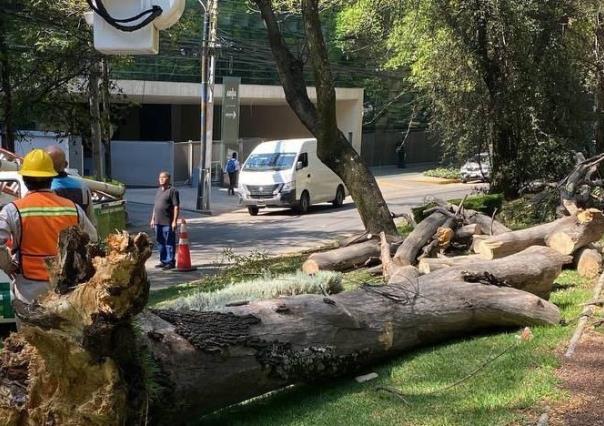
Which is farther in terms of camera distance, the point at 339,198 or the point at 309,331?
the point at 339,198

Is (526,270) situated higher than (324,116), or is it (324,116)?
(324,116)

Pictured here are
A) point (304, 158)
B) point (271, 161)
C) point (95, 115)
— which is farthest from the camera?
point (271, 161)

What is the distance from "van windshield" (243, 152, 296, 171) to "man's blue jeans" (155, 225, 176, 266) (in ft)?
36.5

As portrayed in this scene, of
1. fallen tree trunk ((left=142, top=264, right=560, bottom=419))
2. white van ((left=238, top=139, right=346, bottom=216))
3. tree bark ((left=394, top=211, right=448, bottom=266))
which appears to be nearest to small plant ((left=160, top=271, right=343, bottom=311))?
fallen tree trunk ((left=142, top=264, right=560, bottom=419))

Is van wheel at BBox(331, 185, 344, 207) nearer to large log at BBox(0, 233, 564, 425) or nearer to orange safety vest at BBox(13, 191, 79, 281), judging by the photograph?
large log at BBox(0, 233, 564, 425)

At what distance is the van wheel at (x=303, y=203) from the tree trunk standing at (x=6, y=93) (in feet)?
30.5

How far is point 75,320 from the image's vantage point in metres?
3.82

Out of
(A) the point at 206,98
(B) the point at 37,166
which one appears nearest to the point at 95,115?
(A) the point at 206,98

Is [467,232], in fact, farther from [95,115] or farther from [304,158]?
[304,158]

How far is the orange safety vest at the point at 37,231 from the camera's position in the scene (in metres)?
5.12

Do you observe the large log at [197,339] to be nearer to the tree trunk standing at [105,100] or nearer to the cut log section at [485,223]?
the cut log section at [485,223]

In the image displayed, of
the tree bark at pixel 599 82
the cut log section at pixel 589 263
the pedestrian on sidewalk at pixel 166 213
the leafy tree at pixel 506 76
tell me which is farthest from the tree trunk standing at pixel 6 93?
the cut log section at pixel 589 263

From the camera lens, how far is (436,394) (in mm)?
5352

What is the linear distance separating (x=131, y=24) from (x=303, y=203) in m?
20.6
